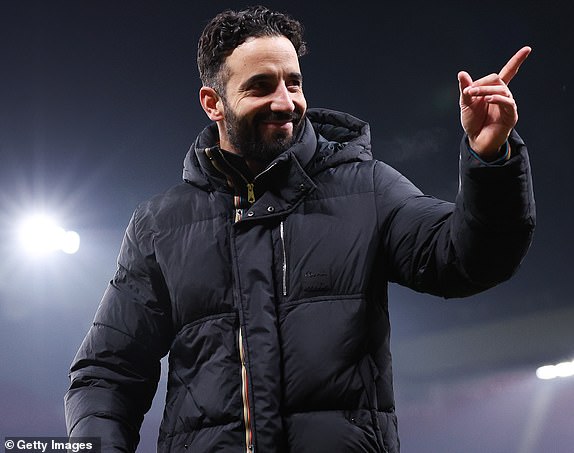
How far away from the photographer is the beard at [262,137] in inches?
75.9

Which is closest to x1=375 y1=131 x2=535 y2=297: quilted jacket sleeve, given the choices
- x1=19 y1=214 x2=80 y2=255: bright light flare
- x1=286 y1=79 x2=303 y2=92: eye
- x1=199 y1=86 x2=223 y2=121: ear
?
x1=286 y1=79 x2=303 y2=92: eye

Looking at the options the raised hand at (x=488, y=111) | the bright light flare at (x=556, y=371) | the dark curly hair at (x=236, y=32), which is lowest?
the raised hand at (x=488, y=111)

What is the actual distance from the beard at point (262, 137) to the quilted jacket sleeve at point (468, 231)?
0.38 m

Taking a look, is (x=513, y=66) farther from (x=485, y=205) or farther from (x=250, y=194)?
(x=250, y=194)

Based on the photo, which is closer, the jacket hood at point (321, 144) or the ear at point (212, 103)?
the jacket hood at point (321, 144)

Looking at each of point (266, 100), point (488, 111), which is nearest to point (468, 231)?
point (488, 111)

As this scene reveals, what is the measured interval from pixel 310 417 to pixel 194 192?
747 mm

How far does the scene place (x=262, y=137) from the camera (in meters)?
1.94

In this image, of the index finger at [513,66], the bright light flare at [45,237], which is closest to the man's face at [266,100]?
the index finger at [513,66]

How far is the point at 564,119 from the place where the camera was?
1047 cm

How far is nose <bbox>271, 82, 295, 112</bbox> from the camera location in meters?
1.91

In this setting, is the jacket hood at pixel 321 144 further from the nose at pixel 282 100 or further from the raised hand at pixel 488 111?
the raised hand at pixel 488 111

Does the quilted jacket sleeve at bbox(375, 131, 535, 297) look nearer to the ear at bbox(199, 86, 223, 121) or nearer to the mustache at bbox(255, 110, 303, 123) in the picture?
the mustache at bbox(255, 110, 303, 123)

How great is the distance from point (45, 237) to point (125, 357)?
23.0 ft
